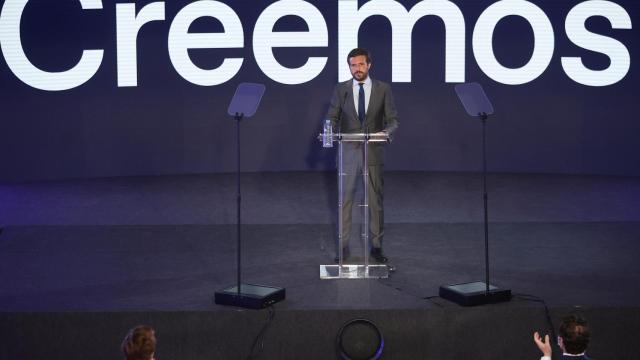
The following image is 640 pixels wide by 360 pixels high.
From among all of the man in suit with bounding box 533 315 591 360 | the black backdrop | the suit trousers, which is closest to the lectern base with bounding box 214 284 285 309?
the suit trousers

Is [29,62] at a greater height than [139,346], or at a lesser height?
greater

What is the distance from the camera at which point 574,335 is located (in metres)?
3.01

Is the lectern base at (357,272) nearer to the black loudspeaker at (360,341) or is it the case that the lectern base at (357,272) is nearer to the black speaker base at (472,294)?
the black speaker base at (472,294)

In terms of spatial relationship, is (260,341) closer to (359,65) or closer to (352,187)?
(352,187)

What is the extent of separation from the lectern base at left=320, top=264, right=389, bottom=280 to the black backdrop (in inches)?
204

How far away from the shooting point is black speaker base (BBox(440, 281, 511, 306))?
4.34 m

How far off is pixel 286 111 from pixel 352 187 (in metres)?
5.13

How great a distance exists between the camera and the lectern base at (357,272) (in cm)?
507

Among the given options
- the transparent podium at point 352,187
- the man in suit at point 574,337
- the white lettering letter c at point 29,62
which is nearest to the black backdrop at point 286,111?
the white lettering letter c at point 29,62

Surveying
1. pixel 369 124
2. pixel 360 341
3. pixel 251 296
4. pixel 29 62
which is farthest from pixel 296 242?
pixel 29 62

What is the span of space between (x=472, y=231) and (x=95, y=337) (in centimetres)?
350

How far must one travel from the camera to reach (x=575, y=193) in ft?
28.2

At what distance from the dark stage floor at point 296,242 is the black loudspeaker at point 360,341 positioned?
13 cm

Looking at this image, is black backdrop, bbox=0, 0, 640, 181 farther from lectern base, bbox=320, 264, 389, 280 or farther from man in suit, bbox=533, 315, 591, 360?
man in suit, bbox=533, 315, 591, 360
